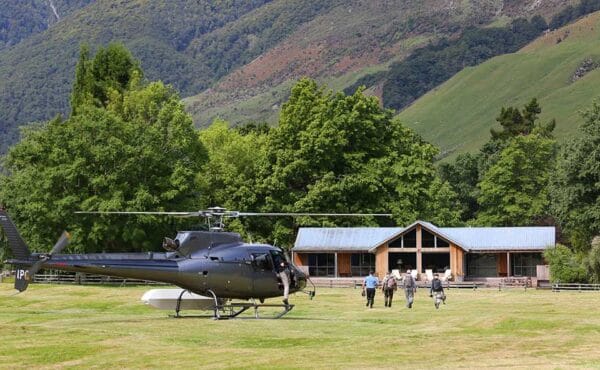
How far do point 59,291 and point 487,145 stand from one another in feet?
248

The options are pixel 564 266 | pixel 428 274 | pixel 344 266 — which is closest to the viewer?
pixel 564 266

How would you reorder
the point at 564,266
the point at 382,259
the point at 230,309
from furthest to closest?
the point at 382,259 < the point at 564,266 < the point at 230,309

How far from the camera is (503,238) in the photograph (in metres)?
79.8

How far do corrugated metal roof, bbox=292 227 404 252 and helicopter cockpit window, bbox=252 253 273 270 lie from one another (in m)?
41.0

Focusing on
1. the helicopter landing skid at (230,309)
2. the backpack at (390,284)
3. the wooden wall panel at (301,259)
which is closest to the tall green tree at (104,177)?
the wooden wall panel at (301,259)

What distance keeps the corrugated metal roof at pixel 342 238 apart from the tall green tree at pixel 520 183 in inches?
1216

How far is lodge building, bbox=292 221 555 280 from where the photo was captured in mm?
79250

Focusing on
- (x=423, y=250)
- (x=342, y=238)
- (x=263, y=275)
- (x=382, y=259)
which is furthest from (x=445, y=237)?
(x=263, y=275)

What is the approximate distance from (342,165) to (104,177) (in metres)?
19.9

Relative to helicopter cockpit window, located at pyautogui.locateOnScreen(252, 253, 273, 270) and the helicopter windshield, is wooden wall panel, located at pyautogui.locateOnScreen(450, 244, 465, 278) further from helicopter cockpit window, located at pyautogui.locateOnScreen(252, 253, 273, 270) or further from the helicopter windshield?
helicopter cockpit window, located at pyautogui.locateOnScreen(252, 253, 273, 270)

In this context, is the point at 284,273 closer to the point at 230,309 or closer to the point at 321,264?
the point at 230,309

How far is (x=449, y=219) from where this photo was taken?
101m

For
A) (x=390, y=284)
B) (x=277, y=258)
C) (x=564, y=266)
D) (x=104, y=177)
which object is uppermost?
(x=104, y=177)

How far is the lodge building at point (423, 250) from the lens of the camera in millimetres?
79250
